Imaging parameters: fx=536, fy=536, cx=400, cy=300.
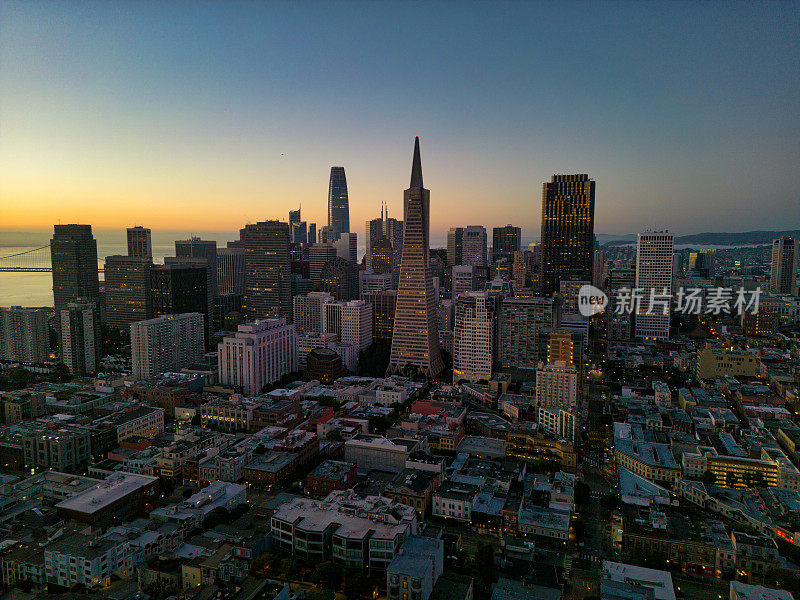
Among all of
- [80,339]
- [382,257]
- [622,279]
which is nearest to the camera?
[80,339]

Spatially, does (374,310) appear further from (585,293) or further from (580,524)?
→ (580,524)

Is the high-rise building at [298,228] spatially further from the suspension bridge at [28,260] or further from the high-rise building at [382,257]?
the suspension bridge at [28,260]

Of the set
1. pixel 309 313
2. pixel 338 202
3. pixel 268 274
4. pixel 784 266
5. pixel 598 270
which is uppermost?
pixel 338 202

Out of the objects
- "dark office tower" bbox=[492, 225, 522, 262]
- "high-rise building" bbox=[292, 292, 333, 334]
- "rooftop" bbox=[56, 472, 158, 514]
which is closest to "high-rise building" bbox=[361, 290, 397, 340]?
"high-rise building" bbox=[292, 292, 333, 334]

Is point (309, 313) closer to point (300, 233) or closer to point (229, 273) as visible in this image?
point (229, 273)

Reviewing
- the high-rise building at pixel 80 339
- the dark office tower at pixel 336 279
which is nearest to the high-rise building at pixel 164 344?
the high-rise building at pixel 80 339

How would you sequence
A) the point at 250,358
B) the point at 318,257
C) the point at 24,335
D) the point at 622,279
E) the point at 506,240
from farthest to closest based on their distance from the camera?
the point at 506,240, the point at 318,257, the point at 622,279, the point at 24,335, the point at 250,358

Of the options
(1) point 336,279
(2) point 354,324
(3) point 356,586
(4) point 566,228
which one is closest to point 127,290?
(2) point 354,324

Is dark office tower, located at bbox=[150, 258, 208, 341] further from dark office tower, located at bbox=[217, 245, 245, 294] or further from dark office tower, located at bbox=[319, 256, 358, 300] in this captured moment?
dark office tower, located at bbox=[217, 245, 245, 294]
